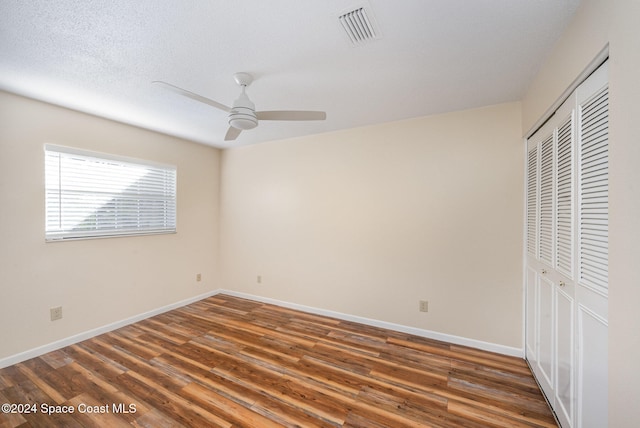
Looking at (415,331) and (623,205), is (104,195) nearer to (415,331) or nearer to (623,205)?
(415,331)

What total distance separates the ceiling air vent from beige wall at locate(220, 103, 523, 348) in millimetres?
1578

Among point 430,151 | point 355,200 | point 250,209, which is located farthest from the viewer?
point 250,209

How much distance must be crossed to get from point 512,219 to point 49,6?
3.73 metres

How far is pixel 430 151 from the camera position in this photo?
2877 millimetres

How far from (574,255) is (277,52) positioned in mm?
2222

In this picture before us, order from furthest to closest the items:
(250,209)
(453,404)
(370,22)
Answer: (250,209)
(453,404)
(370,22)

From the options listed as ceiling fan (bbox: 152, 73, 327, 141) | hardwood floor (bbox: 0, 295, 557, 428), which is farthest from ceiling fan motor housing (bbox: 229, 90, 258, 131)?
hardwood floor (bbox: 0, 295, 557, 428)

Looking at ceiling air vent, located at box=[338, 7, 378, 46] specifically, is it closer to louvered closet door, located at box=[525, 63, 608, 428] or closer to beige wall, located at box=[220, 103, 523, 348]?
louvered closet door, located at box=[525, 63, 608, 428]

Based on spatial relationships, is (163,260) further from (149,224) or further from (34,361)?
(34,361)

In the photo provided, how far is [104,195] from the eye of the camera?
302cm

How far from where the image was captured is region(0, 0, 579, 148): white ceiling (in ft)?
4.57

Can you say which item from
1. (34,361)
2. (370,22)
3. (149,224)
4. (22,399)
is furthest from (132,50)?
(34,361)

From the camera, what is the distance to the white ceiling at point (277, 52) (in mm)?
1393

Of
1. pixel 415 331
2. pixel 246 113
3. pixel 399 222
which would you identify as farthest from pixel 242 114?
pixel 415 331
